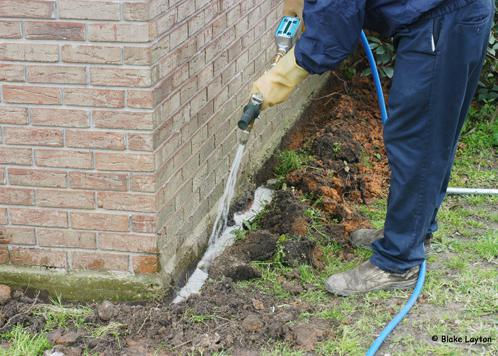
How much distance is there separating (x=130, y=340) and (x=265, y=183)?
2022 mm

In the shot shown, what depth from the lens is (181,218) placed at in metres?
3.92

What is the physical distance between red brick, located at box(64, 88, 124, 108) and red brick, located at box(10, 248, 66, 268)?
75cm

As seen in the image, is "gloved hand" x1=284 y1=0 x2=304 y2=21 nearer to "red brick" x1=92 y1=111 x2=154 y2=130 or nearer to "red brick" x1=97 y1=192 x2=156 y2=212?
"red brick" x1=92 y1=111 x2=154 y2=130

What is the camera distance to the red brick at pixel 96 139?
3.46 meters

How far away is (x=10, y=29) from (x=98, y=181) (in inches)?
29.7

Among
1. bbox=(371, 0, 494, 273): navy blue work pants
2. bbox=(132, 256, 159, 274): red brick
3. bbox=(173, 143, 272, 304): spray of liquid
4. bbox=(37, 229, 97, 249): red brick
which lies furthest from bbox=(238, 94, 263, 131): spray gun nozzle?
bbox=(37, 229, 97, 249): red brick

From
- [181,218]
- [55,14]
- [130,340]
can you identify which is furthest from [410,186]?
[55,14]

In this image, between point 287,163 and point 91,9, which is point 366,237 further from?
point 91,9

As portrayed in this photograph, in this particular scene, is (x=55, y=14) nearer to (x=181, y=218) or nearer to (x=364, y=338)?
(x=181, y=218)

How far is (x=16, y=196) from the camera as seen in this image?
3.63m

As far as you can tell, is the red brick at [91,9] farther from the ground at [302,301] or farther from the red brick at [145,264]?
the ground at [302,301]

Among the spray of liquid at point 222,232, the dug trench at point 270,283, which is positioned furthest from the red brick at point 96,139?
the dug trench at point 270,283

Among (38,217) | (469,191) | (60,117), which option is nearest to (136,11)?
(60,117)

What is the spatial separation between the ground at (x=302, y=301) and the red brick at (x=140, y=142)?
0.75 metres
